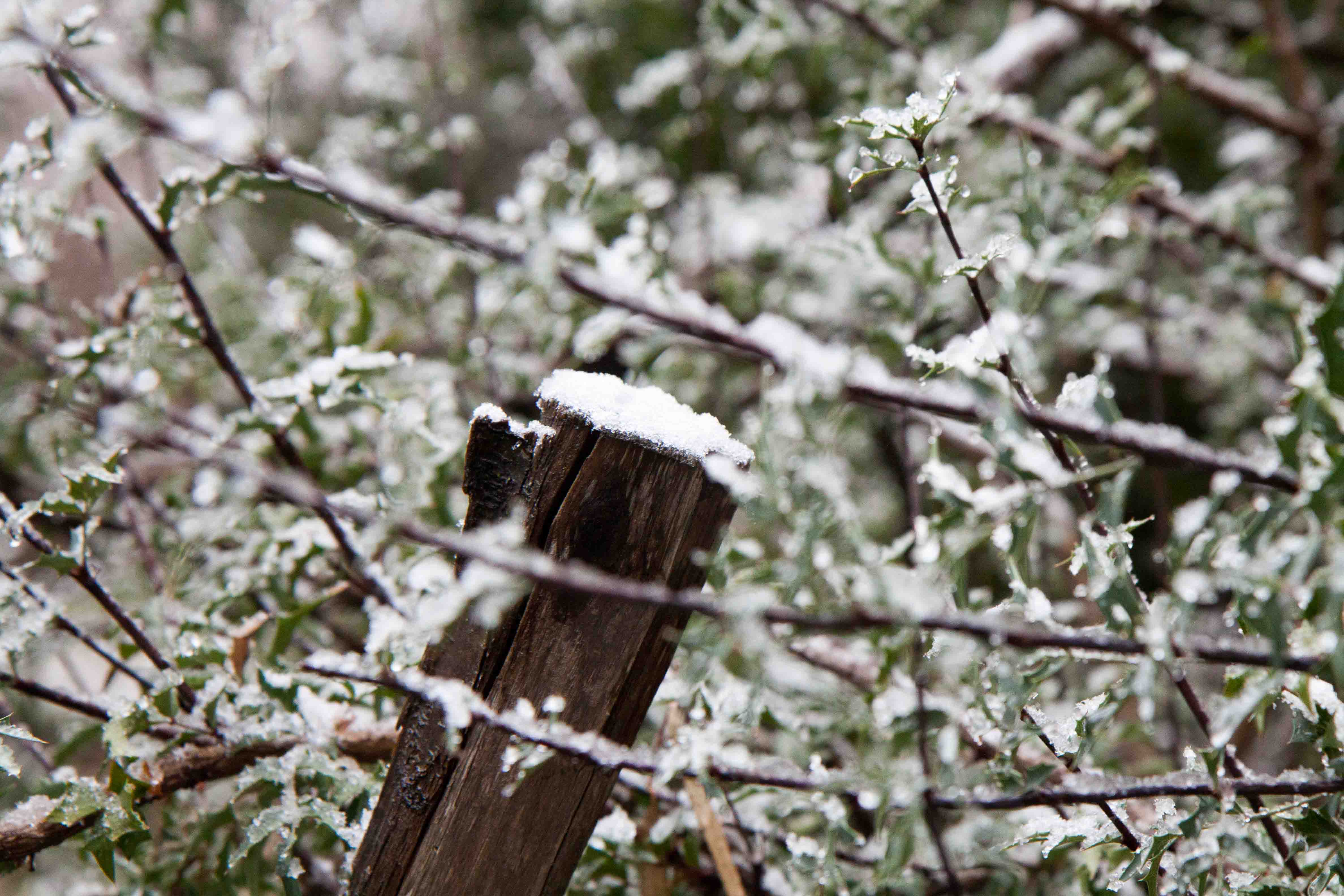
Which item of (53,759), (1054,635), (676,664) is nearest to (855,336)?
(676,664)

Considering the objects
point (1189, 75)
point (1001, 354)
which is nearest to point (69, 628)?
point (1001, 354)

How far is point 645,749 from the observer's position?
87 cm

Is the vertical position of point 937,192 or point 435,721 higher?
point 937,192

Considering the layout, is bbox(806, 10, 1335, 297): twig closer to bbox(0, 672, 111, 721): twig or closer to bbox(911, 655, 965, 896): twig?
bbox(911, 655, 965, 896): twig

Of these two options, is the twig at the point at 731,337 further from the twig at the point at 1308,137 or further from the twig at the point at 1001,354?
the twig at the point at 1308,137

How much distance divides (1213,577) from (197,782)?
1224 millimetres

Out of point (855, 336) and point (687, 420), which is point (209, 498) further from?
point (855, 336)

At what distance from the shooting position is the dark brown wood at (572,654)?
83cm

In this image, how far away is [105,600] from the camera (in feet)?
3.75

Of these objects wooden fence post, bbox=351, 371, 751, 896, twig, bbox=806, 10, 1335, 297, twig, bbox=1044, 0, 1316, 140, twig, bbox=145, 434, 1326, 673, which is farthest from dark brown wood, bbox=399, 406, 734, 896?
twig, bbox=1044, 0, 1316, 140

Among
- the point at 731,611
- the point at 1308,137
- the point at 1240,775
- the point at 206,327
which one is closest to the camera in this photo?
the point at 731,611

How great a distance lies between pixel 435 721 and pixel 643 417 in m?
0.40

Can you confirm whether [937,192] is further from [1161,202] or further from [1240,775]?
[1161,202]

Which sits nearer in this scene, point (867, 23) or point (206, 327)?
point (206, 327)
